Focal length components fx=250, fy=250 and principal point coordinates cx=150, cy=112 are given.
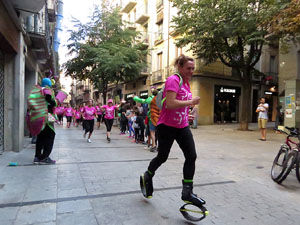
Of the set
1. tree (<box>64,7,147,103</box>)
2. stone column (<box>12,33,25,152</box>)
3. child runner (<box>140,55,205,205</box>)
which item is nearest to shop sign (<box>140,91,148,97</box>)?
tree (<box>64,7,147,103</box>)

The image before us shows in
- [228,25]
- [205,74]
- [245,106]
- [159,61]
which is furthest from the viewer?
[159,61]

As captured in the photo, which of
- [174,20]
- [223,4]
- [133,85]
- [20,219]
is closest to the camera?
[20,219]

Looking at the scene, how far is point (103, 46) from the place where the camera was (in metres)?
20.5

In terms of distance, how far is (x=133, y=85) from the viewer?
1198 inches

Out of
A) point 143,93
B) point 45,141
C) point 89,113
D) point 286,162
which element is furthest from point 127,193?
point 143,93

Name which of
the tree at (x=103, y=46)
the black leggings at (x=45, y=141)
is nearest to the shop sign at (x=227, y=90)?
the tree at (x=103, y=46)

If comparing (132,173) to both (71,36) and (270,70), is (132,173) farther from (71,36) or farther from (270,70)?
(270,70)

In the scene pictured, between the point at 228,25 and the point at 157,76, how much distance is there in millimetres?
11531

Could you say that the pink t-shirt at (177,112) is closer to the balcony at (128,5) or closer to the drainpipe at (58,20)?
the drainpipe at (58,20)

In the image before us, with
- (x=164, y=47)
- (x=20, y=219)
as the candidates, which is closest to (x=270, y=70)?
(x=164, y=47)

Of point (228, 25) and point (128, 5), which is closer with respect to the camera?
point (228, 25)

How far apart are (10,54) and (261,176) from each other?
677 centimetres

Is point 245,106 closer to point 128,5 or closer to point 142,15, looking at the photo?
point 142,15

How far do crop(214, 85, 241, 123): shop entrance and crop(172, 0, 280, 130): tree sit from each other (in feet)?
18.9
